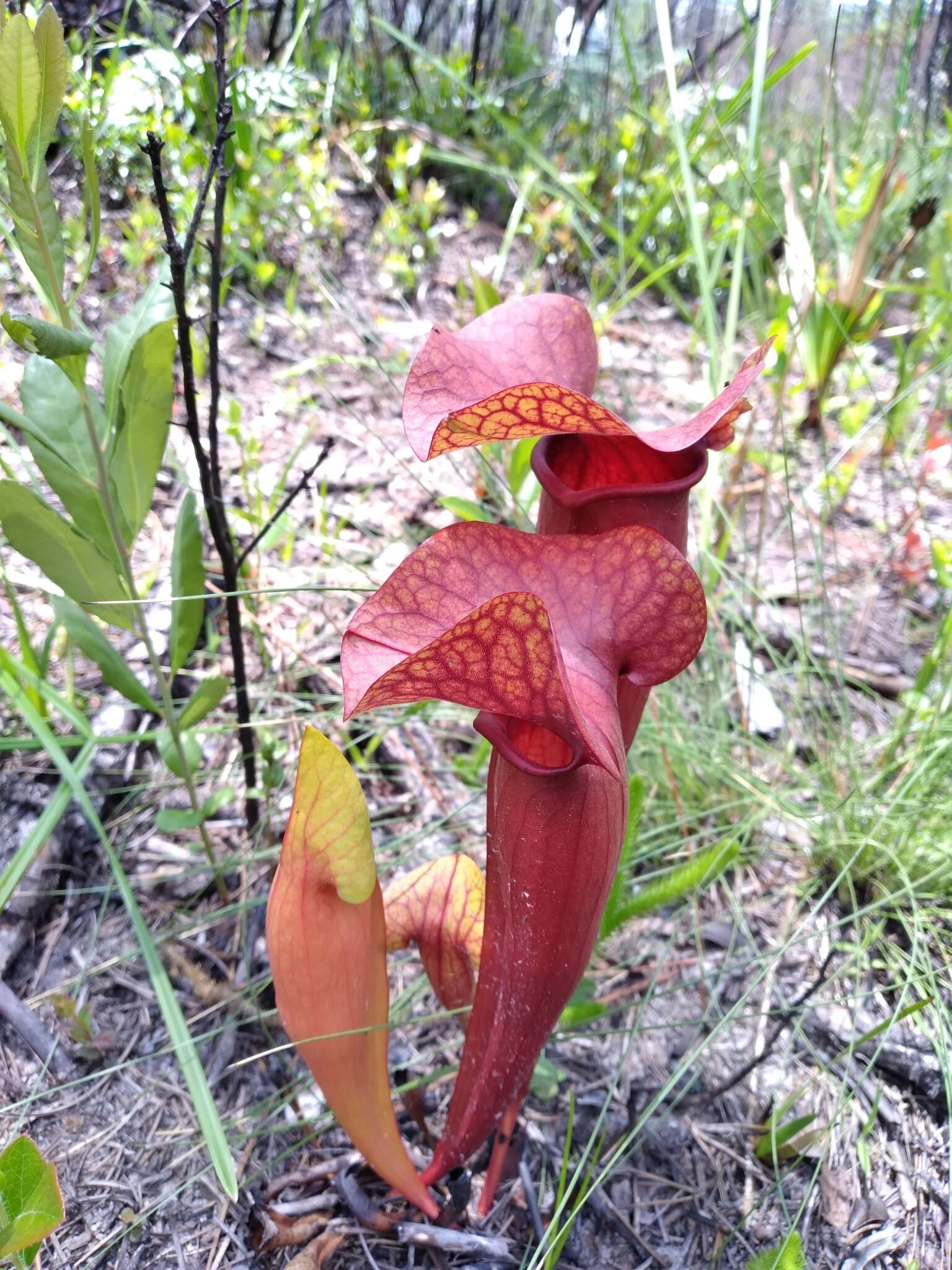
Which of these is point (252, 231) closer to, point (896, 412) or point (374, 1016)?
point (896, 412)

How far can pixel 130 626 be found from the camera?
1.14 m

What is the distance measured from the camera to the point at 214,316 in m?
1.09

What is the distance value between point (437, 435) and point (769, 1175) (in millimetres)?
1189

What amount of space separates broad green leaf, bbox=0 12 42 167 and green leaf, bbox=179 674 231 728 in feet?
2.16

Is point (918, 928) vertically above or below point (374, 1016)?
below

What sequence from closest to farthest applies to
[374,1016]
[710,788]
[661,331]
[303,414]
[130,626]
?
[374,1016], [130,626], [710,788], [303,414], [661,331]

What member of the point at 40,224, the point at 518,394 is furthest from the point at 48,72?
the point at 518,394

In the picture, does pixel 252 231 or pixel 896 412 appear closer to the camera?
pixel 896 412

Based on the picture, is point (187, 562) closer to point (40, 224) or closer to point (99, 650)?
point (99, 650)

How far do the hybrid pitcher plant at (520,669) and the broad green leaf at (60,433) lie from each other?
0.52 metres

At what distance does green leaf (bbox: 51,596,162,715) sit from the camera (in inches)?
45.7

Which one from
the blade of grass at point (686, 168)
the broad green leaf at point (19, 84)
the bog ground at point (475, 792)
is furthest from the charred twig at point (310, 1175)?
the blade of grass at point (686, 168)

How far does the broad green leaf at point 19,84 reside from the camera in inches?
29.1

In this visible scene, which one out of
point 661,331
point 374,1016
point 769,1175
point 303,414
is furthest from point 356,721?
point 661,331
